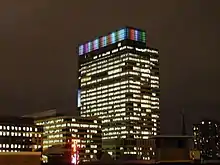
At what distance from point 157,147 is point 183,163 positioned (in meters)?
6.73

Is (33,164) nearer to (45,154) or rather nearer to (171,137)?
(171,137)

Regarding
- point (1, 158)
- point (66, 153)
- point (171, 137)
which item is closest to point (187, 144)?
point (171, 137)

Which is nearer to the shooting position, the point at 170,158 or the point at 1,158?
the point at 1,158

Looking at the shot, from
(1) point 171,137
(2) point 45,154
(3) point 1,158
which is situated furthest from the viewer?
(2) point 45,154

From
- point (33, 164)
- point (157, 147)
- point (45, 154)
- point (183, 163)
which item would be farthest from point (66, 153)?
point (33, 164)

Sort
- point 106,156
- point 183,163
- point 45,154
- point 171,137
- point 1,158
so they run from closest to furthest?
point 1,158, point 183,163, point 171,137, point 45,154, point 106,156

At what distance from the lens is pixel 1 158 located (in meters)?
43.8

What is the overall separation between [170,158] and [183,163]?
2.84 metres

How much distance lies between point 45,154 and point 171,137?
28.9m

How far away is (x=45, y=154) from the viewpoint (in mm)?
87188

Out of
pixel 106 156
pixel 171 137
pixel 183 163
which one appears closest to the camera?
pixel 183 163

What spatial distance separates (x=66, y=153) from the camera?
90.6m

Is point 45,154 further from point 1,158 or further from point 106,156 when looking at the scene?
point 1,158

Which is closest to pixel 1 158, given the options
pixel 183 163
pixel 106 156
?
pixel 183 163
